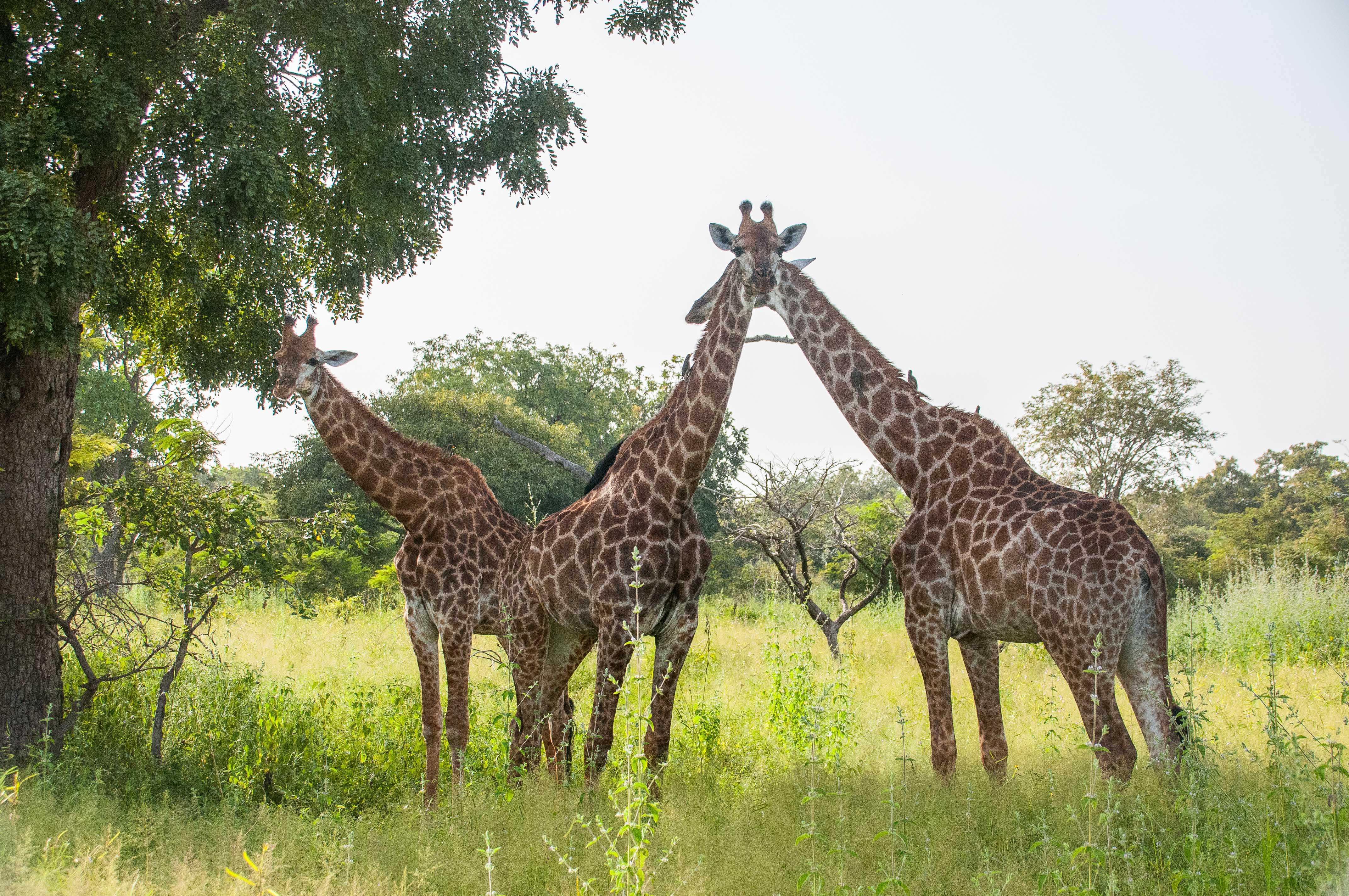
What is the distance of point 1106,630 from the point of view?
5324 millimetres

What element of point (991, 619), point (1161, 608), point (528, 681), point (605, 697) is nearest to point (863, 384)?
point (991, 619)

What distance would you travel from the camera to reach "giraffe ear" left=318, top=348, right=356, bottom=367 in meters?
7.24

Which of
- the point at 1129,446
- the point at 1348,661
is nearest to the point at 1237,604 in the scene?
the point at 1348,661

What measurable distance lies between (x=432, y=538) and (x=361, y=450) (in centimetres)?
90

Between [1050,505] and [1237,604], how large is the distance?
1063 centimetres

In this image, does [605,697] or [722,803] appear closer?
[605,697]

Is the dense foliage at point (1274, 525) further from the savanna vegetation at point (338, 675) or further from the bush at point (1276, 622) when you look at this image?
the savanna vegetation at point (338, 675)

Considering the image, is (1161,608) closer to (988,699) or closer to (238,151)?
(988,699)

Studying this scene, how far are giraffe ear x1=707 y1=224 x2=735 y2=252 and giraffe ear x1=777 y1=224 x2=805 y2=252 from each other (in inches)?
12.6

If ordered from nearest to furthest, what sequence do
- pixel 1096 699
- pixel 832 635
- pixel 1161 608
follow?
pixel 1096 699
pixel 1161 608
pixel 832 635

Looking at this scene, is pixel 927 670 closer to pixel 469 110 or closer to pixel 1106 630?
pixel 1106 630

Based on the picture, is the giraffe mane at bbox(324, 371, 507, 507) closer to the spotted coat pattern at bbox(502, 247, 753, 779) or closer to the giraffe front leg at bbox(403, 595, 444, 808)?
the giraffe front leg at bbox(403, 595, 444, 808)

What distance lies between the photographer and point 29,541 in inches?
278

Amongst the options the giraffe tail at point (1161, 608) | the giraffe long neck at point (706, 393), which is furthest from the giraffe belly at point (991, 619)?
the giraffe long neck at point (706, 393)
